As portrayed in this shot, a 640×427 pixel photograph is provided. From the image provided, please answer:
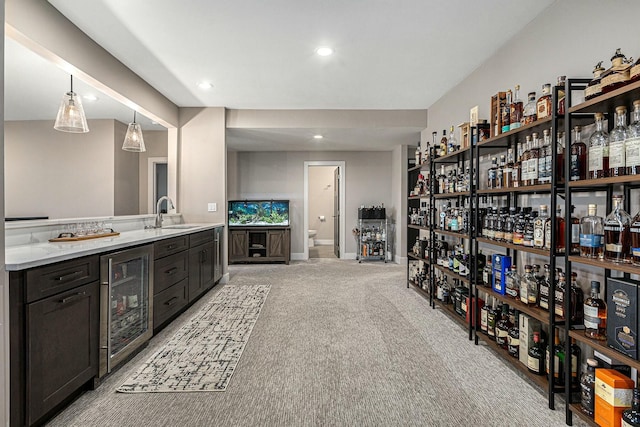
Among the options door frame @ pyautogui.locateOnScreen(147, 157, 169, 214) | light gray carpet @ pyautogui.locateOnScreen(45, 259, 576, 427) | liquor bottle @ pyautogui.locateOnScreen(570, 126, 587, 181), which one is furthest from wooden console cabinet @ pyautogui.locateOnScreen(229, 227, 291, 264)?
liquor bottle @ pyautogui.locateOnScreen(570, 126, 587, 181)

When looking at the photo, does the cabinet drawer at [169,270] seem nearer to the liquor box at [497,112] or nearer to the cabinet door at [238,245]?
the liquor box at [497,112]

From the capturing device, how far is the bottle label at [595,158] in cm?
170

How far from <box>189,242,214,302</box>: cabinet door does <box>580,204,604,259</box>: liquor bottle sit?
3372 millimetres

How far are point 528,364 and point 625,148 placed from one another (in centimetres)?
137

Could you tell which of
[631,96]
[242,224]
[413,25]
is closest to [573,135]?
[631,96]

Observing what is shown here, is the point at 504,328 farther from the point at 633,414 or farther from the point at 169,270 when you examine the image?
the point at 169,270

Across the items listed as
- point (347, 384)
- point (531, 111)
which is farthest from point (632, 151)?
point (347, 384)

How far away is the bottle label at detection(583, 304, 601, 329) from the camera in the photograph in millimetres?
1735

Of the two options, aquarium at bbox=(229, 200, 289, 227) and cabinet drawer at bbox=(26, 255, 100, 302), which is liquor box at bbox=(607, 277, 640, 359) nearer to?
cabinet drawer at bbox=(26, 255, 100, 302)

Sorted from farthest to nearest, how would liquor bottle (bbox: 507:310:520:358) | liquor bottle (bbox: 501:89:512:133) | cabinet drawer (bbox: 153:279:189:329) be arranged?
cabinet drawer (bbox: 153:279:189:329)
liquor bottle (bbox: 501:89:512:133)
liquor bottle (bbox: 507:310:520:358)

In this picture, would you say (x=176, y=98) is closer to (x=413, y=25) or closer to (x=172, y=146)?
(x=172, y=146)

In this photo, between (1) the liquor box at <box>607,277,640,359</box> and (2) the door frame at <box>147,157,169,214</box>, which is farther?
(2) the door frame at <box>147,157,169,214</box>

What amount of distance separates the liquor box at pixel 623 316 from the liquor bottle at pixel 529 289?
23.3 inches

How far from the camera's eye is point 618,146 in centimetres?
159
